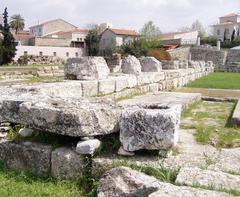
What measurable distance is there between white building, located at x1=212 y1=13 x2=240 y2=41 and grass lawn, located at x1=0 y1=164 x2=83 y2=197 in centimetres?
9147

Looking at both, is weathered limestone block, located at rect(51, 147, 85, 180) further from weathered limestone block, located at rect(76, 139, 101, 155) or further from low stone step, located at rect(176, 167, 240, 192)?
low stone step, located at rect(176, 167, 240, 192)

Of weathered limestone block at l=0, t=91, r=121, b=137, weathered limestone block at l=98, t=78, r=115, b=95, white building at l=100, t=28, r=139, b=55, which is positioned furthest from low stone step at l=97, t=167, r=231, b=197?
white building at l=100, t=28, r=139, b=55

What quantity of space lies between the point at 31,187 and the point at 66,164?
467 mm

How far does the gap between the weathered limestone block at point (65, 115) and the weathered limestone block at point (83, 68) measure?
3.36 meters

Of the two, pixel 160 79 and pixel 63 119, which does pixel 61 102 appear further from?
pixel 160 79

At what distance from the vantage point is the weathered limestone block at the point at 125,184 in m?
3.78

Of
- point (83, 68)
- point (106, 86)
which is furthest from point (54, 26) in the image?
point (106, 86)

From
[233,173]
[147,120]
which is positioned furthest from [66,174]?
[233,173]

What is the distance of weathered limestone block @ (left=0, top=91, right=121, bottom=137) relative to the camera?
4406 millimetres

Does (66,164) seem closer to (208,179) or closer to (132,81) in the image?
(208,179)

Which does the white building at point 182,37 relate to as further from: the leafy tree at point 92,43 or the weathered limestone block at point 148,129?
the weathered limestone block at point 148,129

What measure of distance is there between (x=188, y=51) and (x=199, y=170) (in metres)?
55.9

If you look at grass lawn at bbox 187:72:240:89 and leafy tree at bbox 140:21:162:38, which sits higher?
leafy tree at bbox 140:21:162:38

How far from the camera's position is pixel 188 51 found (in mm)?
58469
